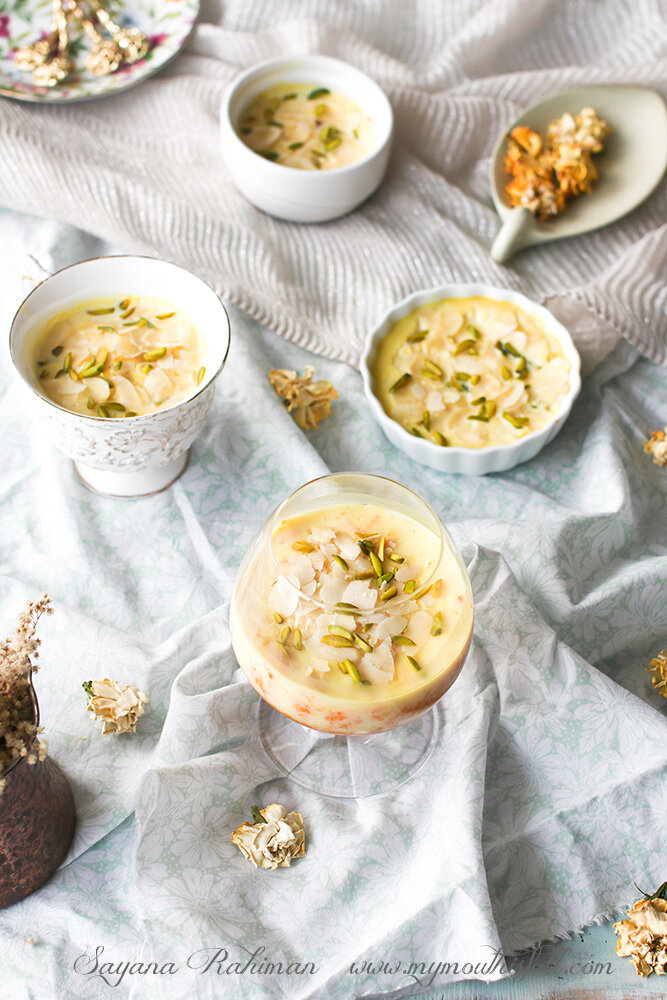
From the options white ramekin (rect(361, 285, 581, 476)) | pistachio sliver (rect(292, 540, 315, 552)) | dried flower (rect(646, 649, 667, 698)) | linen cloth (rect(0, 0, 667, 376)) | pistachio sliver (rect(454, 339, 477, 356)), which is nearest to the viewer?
pistachio sliver (rect(292, 540, 315, 552))

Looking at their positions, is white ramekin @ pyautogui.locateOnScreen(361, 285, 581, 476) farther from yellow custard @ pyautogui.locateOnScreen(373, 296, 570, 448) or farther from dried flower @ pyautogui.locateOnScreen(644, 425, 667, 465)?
dried flower @ pyautogui.locateOnScreen(644, 425, 667, 465)

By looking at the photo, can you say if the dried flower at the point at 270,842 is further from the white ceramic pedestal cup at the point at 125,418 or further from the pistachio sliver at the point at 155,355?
the pistachio sliver at the point at 155,355

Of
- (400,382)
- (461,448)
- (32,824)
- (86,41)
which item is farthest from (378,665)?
(86,41)

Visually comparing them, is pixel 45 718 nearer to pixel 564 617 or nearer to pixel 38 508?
pixel 38 508

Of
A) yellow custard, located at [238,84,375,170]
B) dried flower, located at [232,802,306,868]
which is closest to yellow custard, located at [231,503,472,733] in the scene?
dried flower, located at [232,802,306,868]

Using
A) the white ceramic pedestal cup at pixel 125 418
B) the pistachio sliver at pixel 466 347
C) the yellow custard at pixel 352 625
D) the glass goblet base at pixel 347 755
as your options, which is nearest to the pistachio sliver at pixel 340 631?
the yellow custard at pixel 352 625

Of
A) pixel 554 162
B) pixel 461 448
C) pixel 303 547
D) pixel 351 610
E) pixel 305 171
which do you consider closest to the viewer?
pixel 351 610

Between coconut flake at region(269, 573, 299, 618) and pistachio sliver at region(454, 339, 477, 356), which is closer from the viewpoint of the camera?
coconut flake at region(269, 573, 299, 618)

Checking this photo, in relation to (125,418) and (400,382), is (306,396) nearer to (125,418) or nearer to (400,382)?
(400,382)
